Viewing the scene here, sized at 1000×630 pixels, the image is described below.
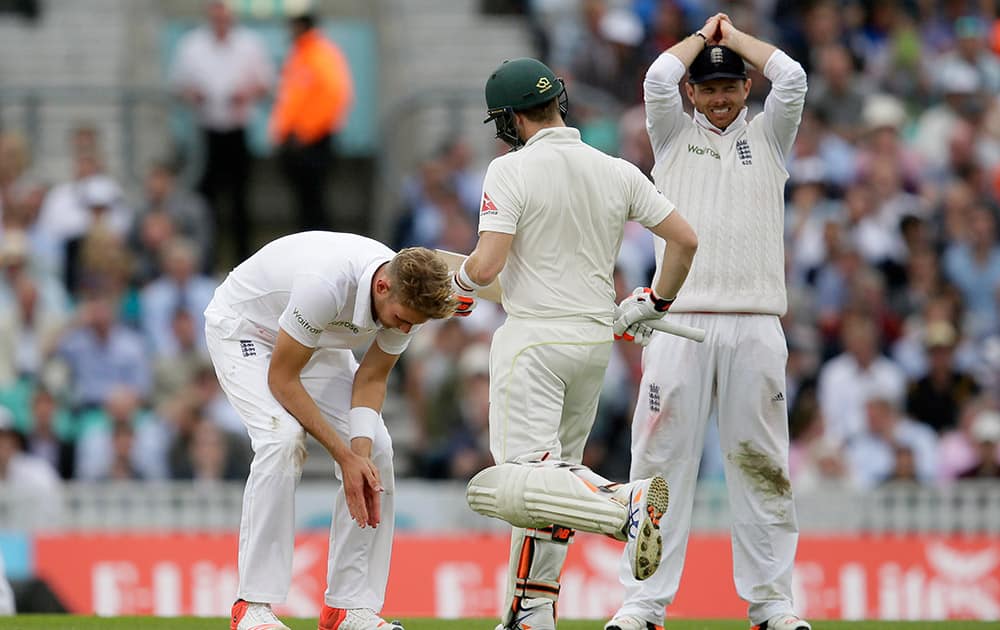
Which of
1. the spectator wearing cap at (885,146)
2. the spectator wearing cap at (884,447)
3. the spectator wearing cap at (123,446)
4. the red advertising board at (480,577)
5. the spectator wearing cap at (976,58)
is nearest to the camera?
the red advertising board at (480,577)

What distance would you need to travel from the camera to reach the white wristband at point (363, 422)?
8297 mm

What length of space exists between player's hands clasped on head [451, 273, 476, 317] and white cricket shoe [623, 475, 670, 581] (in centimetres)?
109

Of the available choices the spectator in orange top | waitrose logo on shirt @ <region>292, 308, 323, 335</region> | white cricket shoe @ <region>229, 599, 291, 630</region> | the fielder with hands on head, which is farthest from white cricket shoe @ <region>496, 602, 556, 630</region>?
the spectator in orange top

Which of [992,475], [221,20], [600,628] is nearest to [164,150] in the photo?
[221,20]

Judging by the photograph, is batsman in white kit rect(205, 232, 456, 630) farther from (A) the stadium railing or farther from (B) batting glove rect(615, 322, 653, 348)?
(A) the stadium railing

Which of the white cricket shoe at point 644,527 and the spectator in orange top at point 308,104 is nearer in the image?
the white cricket shoe at point 644,527

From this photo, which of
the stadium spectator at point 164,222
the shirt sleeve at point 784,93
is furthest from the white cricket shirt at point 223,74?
the shirt sleeve at point 784,93

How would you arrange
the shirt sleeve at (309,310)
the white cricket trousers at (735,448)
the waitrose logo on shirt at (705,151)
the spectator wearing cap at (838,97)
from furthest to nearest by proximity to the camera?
the spectator wearing cap at (838,97) → the waitrose logo on shirt at (705,151) → the white cricket trousers at (735,448) → the shirt sleeve at (309,310)

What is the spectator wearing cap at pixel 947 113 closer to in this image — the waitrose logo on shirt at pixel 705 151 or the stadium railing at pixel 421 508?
the stadium railing at pixel 421 508

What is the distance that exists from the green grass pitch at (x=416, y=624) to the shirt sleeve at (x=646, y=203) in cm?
236

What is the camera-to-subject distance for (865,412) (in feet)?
49.2

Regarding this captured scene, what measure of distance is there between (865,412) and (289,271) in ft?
25.2

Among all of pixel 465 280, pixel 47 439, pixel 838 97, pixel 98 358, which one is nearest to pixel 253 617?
pixel 465 280

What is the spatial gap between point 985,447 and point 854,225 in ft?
9.49
